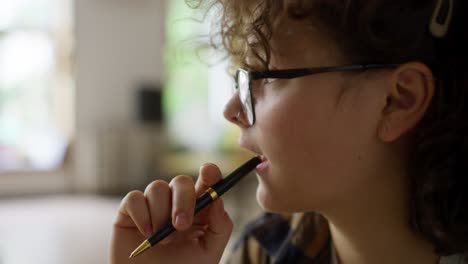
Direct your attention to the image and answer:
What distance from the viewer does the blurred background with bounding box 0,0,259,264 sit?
153 inches

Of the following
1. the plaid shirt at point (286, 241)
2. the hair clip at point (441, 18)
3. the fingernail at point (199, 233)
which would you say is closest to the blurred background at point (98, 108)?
the plaid shirt at point (286, 241)

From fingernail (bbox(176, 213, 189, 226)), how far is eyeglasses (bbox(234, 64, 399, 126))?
17 cm

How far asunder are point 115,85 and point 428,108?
3.87 m

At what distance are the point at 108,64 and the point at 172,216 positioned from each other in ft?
12.3

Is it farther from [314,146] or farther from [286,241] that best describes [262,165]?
[286,241]

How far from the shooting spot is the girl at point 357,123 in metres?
0.70

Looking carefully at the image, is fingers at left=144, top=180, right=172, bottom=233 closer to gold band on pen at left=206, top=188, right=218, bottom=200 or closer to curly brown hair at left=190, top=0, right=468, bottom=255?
gold band on pen at left=206, top=188, right=218, bottom=200

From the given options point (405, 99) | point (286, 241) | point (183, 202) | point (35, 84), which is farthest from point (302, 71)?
point (35, 84)

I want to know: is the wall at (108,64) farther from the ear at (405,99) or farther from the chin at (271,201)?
the ear at (405,99)

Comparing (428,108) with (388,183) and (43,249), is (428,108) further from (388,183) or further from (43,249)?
(43,249)

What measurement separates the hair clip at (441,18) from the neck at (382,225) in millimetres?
226

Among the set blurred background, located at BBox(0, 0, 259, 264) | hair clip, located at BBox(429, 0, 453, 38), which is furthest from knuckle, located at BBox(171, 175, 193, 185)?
blurred background, located at BBox(0, 0, 259, 264)

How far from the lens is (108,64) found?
4289 mm

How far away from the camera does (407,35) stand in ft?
2.25
